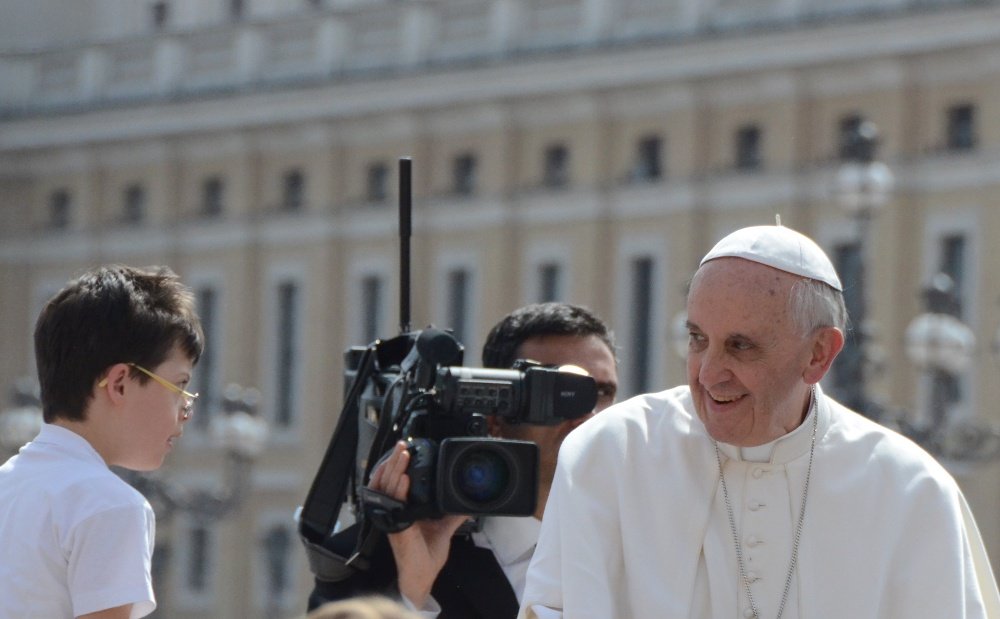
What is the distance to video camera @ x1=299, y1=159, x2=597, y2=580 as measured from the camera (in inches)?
210

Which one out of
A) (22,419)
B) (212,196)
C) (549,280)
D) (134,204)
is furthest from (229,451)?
(134,204)

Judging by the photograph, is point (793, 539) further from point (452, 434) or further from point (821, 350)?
point (452, 434)

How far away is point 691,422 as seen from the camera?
4.85 meters

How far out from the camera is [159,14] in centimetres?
4888

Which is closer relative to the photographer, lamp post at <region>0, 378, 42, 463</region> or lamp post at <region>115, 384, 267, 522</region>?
lamp post at <region>115, 384, 267, 522</region>

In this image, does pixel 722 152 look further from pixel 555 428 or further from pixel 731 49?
pixel 555 428

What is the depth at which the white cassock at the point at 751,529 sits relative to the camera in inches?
183

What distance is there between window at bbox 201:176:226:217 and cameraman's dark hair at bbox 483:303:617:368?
39.1 meters

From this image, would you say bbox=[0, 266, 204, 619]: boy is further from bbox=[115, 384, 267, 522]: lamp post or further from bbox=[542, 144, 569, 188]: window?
bbox=[542, 144, 569, 188]: window

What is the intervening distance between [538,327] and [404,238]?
34cm

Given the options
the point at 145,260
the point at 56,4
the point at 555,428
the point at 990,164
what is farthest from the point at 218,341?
the point at 555,428

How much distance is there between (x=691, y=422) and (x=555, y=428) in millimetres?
778

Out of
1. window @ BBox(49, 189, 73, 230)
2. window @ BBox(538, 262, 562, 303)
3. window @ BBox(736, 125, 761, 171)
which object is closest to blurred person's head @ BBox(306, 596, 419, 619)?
window @ BBox(736, 125, 761, 171)

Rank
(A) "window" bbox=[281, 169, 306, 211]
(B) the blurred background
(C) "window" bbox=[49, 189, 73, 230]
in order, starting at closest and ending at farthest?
1. (B) the blurred background
2. (A) "window" bbox=[281, 169, 306, 211]
3. (C) "window" bbox=[49, 189, 73, 230]
